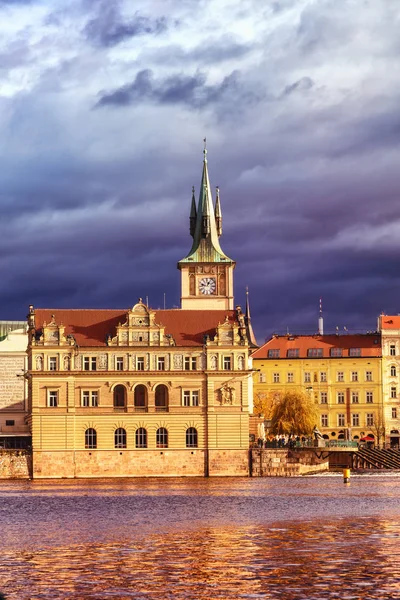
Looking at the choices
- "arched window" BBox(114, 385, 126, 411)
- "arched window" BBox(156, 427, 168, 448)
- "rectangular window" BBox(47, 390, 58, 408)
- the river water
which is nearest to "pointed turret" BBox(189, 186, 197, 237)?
"arched window" BBox(114, 385, 126, 411)

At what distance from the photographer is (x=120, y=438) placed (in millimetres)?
120000

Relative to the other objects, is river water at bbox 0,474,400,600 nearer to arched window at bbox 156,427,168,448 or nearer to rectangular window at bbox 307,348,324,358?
arched window at bbox 156,427,168,448

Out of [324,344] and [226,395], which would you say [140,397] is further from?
[324,344]

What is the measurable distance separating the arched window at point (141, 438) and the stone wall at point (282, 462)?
971cm

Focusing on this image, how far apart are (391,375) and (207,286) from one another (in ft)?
104

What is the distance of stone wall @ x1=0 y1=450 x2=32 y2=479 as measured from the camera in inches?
4628

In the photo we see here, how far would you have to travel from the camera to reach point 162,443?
4737 inches

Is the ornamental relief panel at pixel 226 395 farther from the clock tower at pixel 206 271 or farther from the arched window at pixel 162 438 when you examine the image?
the clock tower at pixel 206 271

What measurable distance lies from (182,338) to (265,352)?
5259cm

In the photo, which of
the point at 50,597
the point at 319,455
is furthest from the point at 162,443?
the point at 50,597

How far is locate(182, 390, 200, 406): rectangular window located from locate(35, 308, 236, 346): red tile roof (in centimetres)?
437

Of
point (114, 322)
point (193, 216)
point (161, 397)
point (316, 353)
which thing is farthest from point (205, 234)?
point (161, 397)

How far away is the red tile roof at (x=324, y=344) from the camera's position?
557 ft

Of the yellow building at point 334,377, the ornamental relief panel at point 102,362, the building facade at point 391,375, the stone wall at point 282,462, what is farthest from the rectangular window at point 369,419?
the ornamental relief panel at point 102,362
